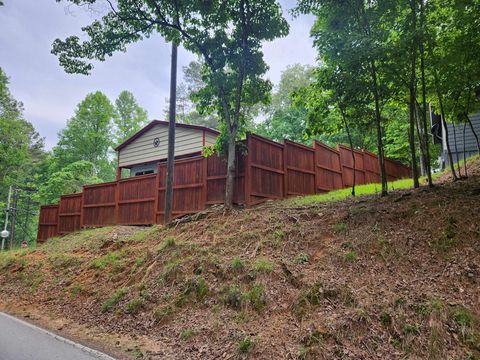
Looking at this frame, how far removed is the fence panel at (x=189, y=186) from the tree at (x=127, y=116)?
21.1m

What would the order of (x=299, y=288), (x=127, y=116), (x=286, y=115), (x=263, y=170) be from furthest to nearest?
(x=127, y=116)
(x=286, y=115)
(x=263, y=170)
(x=299, y=288)

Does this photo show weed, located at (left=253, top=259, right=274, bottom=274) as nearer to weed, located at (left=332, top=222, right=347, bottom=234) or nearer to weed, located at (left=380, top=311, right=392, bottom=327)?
weed, located at (left=332, top=222, right=347, bottom=234)

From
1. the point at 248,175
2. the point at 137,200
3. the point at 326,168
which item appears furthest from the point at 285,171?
the point at 137,200

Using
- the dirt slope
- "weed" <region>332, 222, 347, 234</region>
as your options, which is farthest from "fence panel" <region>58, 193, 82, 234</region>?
"weed" <region>332, 222, 347, 234</region>

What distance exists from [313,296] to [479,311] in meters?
1.54

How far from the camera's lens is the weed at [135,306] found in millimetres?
4707

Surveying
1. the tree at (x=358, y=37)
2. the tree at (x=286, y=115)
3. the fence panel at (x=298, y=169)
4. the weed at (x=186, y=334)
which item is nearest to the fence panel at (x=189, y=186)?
the fence panel at (x=298, y=169)

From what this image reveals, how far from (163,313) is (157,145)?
11632 mm

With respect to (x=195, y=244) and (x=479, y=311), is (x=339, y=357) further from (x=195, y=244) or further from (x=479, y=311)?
(x=195, y=244)

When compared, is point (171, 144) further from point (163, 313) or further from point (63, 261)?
point (163, 313)

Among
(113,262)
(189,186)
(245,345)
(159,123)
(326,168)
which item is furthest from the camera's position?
(159,123)

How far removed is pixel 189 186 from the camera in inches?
378

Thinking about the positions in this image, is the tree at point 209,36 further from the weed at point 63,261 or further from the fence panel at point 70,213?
the fence panel at point 70,213

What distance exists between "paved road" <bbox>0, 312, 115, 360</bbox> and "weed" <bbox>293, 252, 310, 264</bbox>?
2591 mm
